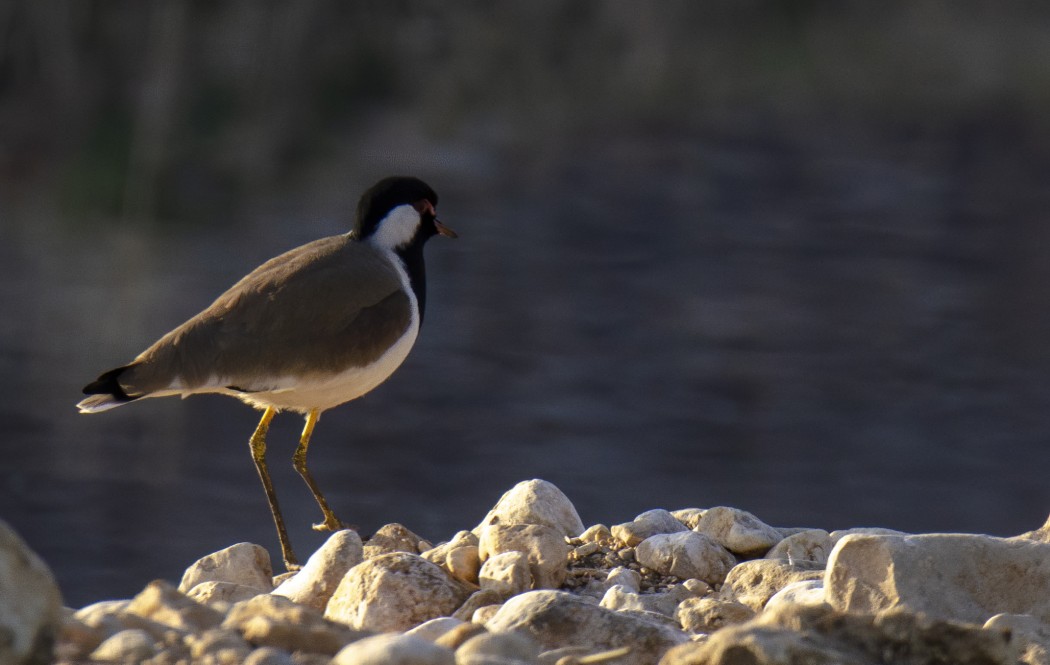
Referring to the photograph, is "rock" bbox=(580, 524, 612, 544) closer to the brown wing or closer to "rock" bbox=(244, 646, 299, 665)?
the brown wing

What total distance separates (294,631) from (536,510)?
1.80 metres

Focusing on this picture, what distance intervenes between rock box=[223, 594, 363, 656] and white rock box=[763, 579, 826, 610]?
1.34 meters

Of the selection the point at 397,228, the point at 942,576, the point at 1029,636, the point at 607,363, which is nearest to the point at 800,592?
the point at 942,576

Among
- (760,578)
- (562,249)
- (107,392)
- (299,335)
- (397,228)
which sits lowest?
(760,578)

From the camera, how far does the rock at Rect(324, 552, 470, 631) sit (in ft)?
12.6

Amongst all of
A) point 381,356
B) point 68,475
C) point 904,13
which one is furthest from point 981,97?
point 381,356

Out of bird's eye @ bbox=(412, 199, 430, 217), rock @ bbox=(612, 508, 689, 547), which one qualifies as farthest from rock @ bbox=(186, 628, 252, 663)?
bird's eye @ bbox=(412, 199, 430, 217)

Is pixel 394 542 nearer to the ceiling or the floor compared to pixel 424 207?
nearer to the floor

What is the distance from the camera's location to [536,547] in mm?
4219

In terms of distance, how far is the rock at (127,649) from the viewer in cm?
284

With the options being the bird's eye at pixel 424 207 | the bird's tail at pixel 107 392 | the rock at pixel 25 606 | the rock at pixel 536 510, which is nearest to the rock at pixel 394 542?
the rock at pixel 536 510

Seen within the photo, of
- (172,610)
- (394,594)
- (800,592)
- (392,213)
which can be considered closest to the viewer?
(172,610)

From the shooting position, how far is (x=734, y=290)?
51.6 ft

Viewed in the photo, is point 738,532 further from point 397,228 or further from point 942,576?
point 397,228
